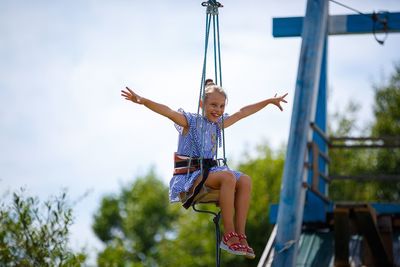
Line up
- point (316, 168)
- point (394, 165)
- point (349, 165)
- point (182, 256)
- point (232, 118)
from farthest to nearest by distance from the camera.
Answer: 1. point (182, 256)
2. point (349, 165)
3. point (394, 165)
4. point (316, 168)
5. point (232, 118)

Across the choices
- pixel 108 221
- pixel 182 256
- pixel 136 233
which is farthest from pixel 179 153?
pixel 108 221

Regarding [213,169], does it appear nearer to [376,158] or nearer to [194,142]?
[194,142]

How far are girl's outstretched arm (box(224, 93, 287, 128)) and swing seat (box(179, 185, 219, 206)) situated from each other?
0.71 m

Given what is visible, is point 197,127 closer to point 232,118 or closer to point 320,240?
point 232,118

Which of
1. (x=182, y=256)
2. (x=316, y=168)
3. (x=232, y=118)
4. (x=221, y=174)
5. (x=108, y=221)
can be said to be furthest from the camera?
(x=108, y=221)

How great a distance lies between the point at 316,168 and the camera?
561 inches

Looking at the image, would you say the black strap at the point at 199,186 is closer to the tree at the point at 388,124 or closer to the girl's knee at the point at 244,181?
the girl's knee at the point at 244,181

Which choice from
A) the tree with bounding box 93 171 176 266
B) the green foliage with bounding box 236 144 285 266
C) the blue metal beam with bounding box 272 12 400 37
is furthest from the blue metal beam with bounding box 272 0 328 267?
the tree with bounding box 93 171 176 266

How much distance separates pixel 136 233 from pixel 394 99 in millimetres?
29792

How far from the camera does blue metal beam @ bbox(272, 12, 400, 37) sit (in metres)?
15.0

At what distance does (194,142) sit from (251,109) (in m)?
0.72

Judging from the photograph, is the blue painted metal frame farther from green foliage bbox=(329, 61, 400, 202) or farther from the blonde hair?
→ green foliage bbox=(329, 61, 400, 202)

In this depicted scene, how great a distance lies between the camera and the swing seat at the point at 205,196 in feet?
29.1

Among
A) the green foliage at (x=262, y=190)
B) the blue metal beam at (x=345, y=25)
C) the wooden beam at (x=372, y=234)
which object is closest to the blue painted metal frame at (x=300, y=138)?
the wooden beam at (x=372, y=234)
